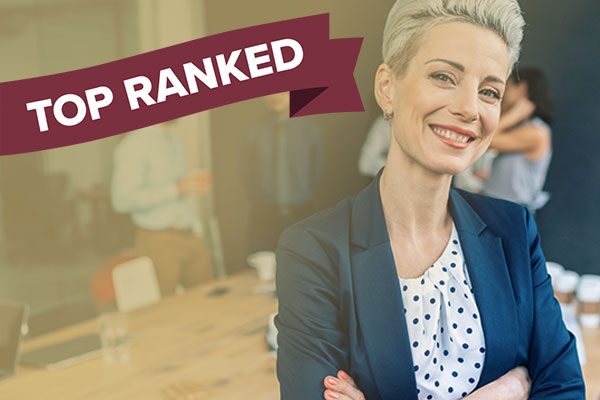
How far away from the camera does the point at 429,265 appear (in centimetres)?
104

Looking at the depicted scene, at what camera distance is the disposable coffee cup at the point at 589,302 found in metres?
1.83

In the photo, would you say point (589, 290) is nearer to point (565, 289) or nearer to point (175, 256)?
point (565, 289)

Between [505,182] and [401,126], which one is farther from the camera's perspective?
[505,182]

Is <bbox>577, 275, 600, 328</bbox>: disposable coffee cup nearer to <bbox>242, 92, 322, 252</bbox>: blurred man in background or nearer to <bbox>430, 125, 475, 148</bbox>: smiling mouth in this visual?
<bbox>242, 92, 322, 252</bbox>: blurred man in background

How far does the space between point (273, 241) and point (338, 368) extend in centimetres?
122

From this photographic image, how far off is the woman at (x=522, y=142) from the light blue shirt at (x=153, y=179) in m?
1.35

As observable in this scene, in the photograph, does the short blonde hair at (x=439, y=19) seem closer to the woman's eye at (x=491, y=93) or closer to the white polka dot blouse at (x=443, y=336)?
the woman's eye at (x=491, y=93)

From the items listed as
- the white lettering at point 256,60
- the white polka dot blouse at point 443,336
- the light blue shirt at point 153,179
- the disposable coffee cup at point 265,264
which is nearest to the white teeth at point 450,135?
the white polka dot blouse at point 443,336

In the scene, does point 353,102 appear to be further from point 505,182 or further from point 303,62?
point 505,182

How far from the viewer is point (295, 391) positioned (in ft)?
3.18

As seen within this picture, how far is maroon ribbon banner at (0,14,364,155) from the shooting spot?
1.29m

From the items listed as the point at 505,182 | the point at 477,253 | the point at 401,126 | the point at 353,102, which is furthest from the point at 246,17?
the point at 505,182

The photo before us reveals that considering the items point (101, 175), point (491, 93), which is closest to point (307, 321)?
point (491, 93)

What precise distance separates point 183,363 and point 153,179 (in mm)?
1140
